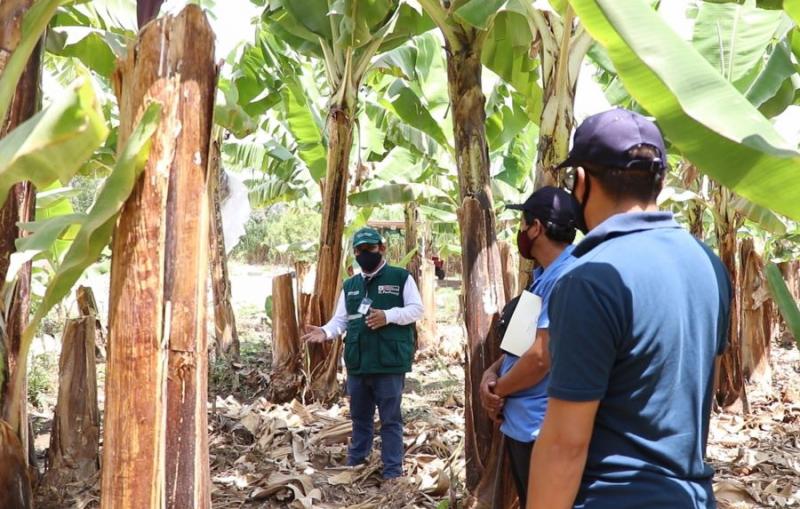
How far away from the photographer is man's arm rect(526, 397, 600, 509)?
4.95ft

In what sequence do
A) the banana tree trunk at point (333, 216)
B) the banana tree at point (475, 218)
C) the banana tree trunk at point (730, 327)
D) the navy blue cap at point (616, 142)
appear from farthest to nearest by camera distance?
the banana tree trunk at point (730, 327), the banana tree trunk at point (333, 216), the banana tree at point (475, 218), the navy blue cap at point (616, 142)

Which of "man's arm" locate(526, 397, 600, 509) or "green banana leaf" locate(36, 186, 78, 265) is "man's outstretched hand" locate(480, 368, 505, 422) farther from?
"green banana leaf" locate(36, 186, 78, 265)

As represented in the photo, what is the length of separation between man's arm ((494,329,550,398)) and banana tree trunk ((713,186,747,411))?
461 centimetres

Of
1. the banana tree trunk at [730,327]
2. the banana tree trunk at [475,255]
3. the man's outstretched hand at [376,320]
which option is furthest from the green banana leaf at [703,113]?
the banana tree trunk at [730,327]

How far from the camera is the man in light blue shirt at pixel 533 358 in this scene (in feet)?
9.25

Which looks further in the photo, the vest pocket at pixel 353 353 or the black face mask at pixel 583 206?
the vest pocket at pixel 353 353

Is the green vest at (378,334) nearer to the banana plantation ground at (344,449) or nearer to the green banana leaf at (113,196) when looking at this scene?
the banana plantation ground at (344,449)

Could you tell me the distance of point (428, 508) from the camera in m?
4.24

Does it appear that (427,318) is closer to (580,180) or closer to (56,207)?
(56,207)

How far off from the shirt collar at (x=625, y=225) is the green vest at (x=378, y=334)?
3316mm

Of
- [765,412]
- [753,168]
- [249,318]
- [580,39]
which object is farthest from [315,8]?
[249,318]

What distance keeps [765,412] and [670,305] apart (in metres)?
6.33

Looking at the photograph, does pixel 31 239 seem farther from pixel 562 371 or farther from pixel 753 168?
pixel 753 168

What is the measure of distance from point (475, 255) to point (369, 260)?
123 centimetres
